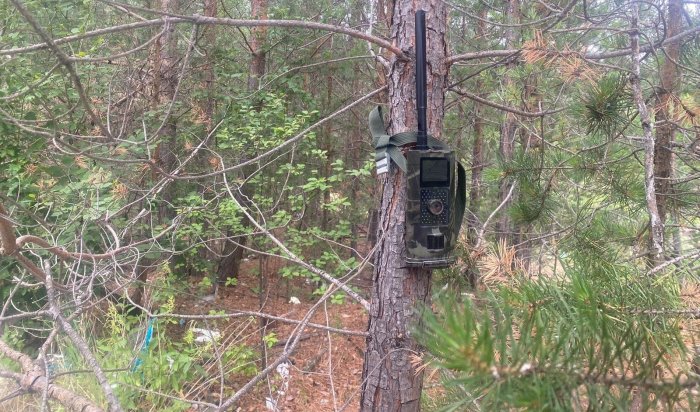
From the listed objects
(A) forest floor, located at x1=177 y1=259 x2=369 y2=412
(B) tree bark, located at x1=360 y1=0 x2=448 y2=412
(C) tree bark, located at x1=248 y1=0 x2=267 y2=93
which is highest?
(C) tree bark, located at x1=248 y1=0 x2=267 y2=93

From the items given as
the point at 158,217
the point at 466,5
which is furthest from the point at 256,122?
the point at 466,5

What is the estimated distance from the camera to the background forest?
0.86 m

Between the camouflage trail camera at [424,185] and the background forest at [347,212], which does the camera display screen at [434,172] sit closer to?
the camouflage trail camera at [424,185]

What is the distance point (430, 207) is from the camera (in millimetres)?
1681

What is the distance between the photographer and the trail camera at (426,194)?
166 centimetres

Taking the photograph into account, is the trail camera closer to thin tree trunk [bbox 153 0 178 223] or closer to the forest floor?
the forest floor

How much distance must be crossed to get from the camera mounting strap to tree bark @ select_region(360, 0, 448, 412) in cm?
8

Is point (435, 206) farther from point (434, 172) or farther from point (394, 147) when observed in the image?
point (394, 147)

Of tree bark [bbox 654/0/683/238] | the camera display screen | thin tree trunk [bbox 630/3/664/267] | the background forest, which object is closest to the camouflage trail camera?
the camera display screen

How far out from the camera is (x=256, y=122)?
504cm

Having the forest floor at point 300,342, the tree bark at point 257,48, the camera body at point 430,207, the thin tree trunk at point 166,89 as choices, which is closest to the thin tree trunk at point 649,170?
the camera body at point 430,207

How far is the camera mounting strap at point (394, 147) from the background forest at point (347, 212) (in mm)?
100

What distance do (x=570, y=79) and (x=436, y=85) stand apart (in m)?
0.53

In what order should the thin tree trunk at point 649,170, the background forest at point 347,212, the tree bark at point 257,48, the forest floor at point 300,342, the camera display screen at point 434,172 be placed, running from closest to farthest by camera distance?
1. the background forest at point 347,212
2. the thin tree trunk at point 649,170
3. the camera display screen at point 434,172
4. the forest floor at point 300,342
5. the tree bark at point 257,48
